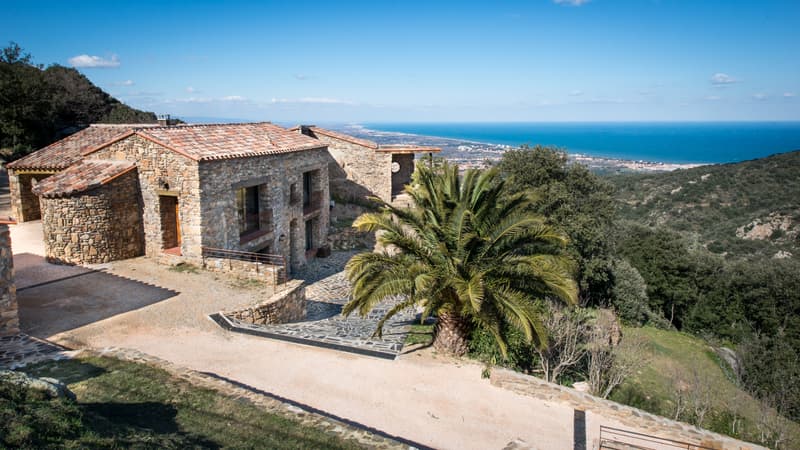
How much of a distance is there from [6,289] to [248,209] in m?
9.82

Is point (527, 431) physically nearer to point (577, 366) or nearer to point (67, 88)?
point (577, 366)

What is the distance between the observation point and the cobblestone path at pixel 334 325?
11102 mm

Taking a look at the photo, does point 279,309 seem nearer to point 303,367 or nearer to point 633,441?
point 303,367

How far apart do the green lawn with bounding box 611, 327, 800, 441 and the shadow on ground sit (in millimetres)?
12747

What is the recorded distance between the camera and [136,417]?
23.3 feet

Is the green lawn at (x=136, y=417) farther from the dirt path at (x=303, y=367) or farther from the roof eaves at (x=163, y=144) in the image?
the roof eaves at (x=163, y=144)

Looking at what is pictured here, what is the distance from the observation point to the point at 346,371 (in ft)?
32.4

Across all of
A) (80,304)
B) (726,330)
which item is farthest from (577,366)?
(726,330)

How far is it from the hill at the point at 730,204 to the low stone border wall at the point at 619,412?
3315cm

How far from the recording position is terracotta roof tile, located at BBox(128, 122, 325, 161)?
15406 mm

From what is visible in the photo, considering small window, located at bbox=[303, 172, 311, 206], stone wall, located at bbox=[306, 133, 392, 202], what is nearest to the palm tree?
small window, located at bbox=[303, 172, 311, 206]

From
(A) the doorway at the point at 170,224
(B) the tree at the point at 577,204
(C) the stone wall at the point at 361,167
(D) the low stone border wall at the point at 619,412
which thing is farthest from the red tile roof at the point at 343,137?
(D) the low stone border wall at the point at 619,412

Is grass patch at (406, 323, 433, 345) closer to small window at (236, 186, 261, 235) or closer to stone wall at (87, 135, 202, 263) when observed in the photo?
stone wall at (87, 135, 202, 263)

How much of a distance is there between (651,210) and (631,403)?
41.7m
